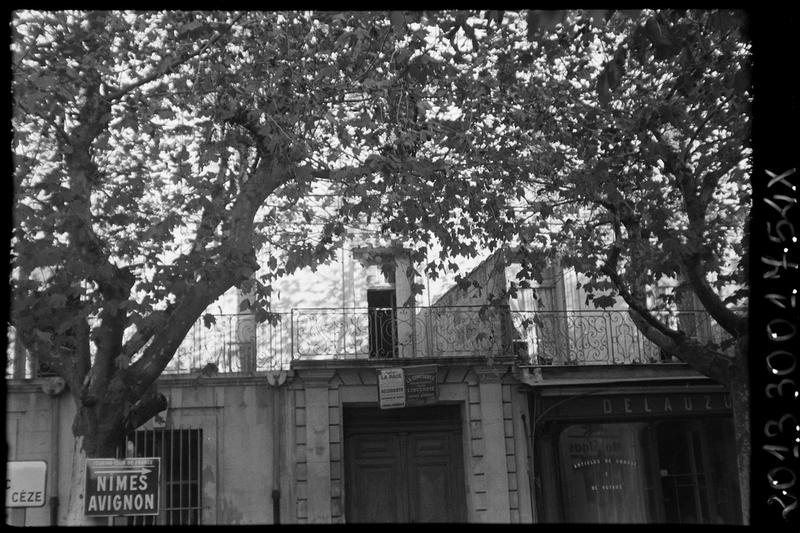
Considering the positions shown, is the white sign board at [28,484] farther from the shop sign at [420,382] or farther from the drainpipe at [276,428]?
the shop sign at [420,382]

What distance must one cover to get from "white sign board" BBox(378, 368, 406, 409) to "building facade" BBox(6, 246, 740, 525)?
0.08ft

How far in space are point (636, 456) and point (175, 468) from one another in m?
8.11

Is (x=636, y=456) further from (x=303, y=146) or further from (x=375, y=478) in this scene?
(x=303, y=146)

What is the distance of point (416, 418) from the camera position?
16.3 meters

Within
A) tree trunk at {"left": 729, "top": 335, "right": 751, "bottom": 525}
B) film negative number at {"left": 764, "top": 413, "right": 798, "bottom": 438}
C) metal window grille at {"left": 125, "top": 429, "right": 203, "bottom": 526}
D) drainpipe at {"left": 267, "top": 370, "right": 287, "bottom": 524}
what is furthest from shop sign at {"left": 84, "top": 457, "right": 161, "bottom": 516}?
film negative number at {"left": 764, "top": 413, "right": 798, "bottom": 438}

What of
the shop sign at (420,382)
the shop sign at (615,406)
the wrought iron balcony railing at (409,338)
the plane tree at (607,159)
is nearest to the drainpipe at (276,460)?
the wrought iron balcony railing at (409,338)

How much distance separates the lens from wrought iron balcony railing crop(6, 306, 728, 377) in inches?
613

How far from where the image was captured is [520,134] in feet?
40.2

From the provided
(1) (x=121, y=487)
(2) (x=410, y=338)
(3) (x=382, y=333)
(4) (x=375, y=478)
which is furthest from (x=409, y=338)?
(1) (x=121, y=487)

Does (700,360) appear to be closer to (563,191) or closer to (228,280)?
(563,191)

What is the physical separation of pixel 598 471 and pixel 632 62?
773cm

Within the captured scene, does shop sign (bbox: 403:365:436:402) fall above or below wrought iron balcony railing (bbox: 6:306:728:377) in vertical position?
below

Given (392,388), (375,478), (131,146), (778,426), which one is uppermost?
(131,146)

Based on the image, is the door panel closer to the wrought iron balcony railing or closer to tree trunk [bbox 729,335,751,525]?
the wrought iron balcony railing
